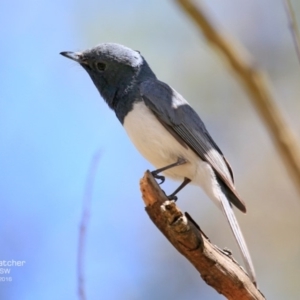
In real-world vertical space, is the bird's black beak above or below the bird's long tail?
above

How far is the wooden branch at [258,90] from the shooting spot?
3344 millimetres

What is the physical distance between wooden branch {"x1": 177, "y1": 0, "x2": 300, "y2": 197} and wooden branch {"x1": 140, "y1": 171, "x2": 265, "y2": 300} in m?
0.70

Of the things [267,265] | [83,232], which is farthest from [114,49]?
[267,265]

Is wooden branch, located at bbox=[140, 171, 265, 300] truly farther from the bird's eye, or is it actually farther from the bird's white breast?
the bird's eye

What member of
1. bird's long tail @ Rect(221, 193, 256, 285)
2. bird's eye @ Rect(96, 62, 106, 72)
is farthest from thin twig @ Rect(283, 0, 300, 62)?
bird's eye @ Rect(96, 62, 106, 72)

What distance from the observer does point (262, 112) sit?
352 cm

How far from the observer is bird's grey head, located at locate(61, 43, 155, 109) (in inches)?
199

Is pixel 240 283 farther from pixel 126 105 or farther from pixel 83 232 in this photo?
pixel 126 105

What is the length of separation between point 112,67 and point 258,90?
182 cm

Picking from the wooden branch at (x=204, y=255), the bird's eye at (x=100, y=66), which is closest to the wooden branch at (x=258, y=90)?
the wooden branch at (x=204, y=255)

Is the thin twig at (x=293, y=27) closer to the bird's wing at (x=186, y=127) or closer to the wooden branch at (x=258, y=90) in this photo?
the wooden branch at (x=258, y=90)

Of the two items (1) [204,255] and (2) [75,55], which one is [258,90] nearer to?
(1) [204,255]

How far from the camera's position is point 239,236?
13.4ft

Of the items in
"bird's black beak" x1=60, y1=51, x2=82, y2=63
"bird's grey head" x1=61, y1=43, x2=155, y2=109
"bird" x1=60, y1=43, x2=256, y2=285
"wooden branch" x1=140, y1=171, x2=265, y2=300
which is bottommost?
"wooden branch" x1=140, y1=171, x2=265, y2=300
